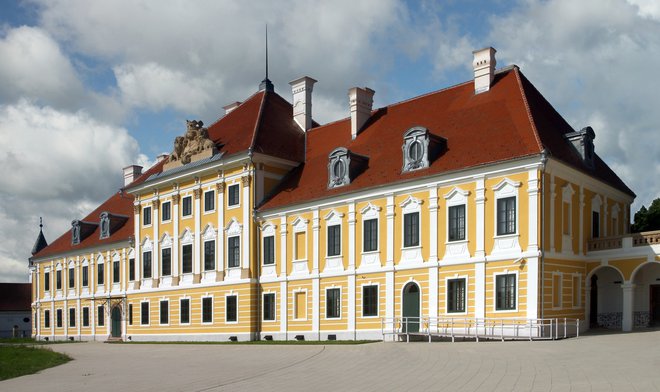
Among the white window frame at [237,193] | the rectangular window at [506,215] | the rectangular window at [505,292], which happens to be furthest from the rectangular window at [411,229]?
the white window frame at [237,193]

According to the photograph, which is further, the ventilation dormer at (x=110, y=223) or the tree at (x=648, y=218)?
the ventilation dormer at (x=110, y=223)

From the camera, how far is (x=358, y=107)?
→ 41.8m

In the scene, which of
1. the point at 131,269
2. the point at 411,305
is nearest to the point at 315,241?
the point at 411,305

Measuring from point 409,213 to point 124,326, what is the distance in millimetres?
25694

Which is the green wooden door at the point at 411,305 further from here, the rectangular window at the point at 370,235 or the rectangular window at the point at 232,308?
the rectangular window at the point at 232,308

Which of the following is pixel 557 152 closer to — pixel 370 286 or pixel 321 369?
pixel 370 286

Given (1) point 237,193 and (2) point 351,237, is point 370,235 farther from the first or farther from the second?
(1) point 237,193

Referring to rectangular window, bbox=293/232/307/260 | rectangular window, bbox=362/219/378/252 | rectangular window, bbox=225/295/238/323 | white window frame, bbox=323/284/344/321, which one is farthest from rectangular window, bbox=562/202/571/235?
rectangular window, bbox=225/295/238/323

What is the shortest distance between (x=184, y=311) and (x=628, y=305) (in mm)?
25577

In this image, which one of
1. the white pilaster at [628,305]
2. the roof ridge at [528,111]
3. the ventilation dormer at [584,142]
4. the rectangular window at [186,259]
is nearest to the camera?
the roof ridge at [528,111]

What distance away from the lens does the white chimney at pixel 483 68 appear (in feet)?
119

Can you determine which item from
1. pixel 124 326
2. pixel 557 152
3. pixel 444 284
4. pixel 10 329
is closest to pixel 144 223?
pixel 124 326

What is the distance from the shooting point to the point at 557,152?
32.0 metres

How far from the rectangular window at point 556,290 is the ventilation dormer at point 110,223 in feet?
117
